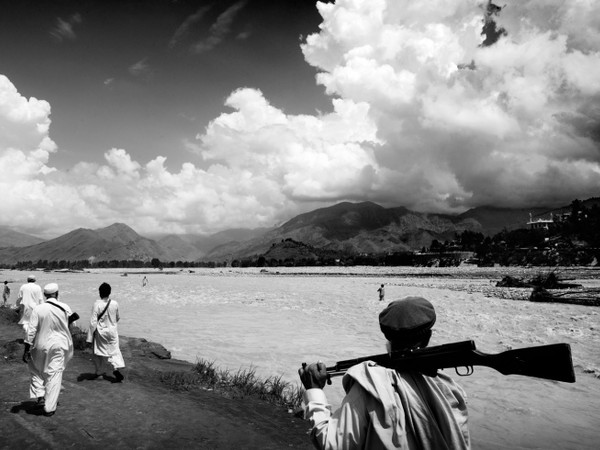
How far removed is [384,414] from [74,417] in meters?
6.62

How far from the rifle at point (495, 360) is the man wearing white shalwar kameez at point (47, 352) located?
6716mm

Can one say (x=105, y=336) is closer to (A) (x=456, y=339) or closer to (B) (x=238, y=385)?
(B) (x=238, y=385)

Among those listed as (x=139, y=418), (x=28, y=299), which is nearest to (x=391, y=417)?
(x=139, y=418)

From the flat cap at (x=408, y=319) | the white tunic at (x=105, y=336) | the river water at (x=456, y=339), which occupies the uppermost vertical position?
the flat cap at (x=408, y=319)

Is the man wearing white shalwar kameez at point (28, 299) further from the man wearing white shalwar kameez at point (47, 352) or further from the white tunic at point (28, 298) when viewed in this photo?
the man wearing white shalwar kameez at point (47, 352)

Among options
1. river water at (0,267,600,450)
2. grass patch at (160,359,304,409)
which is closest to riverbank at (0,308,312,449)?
grass patch at (160,359,304,409)

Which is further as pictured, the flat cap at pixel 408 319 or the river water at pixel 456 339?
the river water at pixel 456 339

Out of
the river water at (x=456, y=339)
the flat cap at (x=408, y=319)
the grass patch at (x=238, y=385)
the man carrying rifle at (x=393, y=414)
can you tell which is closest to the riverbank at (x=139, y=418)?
the grass patch at (x=238, y=385)

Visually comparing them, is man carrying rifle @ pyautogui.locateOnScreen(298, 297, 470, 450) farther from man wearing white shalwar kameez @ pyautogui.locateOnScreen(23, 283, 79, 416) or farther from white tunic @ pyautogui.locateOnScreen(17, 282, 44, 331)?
white tunic @ pyautogui.locateOnScreen(17, 282, 44, 331)

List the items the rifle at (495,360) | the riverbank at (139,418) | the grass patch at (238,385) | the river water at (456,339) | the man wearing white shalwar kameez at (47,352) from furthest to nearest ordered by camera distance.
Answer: the grass patch at (238,385) < the river water at (456,339) < the man wearing white shalwar kameez at (47,352) < the riverbank at (139,418) < the rifle at (495,360)

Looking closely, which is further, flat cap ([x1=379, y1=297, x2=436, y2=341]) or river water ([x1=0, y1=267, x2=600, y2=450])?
river water ([x1=0, y1=267, x2=600, y2=450])

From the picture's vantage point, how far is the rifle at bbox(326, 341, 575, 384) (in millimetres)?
1894

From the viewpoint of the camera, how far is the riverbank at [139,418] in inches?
231

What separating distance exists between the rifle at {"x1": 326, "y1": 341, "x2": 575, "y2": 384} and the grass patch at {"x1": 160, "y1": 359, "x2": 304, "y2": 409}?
20.5 feet
